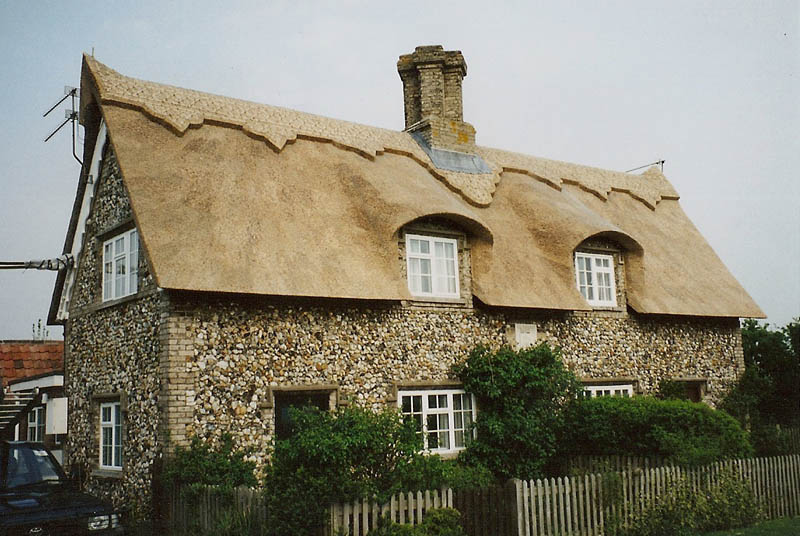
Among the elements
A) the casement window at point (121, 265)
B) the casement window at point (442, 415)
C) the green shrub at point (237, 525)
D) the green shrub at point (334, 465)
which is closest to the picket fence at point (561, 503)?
the green shrub at point (334, 465)

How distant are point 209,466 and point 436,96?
12540 millimetres

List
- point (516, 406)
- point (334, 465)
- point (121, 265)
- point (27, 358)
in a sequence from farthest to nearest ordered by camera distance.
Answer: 1. point (27, 358)
2. point (516, 406)
3. point (121, 265)
4. point (334, 465)

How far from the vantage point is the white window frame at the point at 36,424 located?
20906 mm

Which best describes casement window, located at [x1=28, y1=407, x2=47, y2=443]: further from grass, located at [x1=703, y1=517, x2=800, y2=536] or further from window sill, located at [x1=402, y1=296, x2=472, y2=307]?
grass, located at [x1=703, y1=517, x2=800, y2=536]

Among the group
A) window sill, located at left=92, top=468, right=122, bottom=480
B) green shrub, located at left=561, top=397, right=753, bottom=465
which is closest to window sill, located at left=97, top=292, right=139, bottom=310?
window sill, located at left=92, top=468, right=122, bottom=480

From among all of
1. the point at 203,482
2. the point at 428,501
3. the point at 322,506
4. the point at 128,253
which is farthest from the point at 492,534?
the point at 128,253

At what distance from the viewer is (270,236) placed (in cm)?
1462

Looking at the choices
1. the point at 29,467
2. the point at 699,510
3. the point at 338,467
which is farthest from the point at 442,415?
the point at 29,467

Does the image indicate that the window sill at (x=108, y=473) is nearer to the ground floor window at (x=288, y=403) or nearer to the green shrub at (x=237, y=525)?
the ground floor window at (x=288, y=403)

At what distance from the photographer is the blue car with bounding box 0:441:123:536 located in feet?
33.6

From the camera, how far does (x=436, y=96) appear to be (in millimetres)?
21312

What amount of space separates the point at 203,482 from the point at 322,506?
3.35 metres

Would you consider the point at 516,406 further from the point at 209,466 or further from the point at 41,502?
the point at 41,502

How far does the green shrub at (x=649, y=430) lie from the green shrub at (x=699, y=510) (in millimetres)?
748
